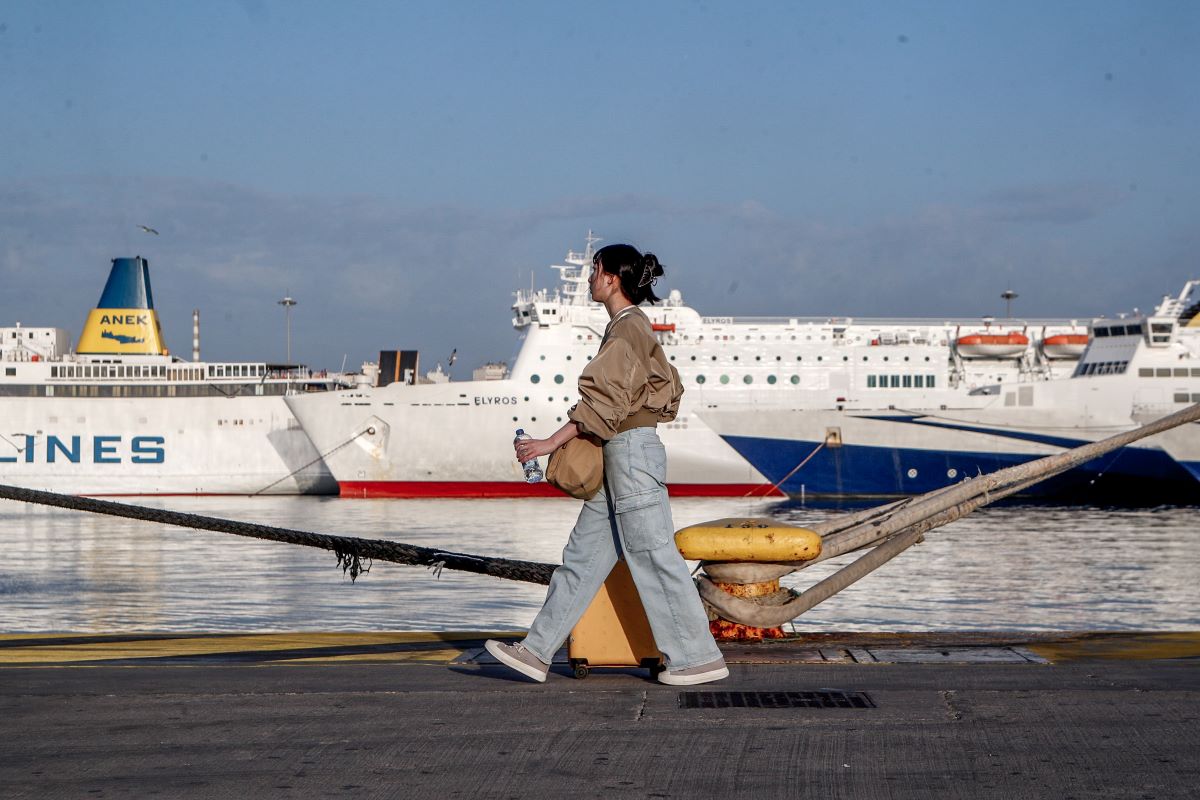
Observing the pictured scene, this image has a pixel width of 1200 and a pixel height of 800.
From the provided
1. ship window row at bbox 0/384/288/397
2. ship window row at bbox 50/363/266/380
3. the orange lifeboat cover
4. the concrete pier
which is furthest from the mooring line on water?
ship window row at bbox 50/363/266/380

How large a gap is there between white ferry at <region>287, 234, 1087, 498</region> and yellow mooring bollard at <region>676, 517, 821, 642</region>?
90.9 ft

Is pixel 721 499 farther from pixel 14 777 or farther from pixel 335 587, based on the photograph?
pixel 14 777

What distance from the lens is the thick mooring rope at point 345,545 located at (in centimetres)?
496

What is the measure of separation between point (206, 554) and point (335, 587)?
507cm

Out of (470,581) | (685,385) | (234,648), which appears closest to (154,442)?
(685,385)

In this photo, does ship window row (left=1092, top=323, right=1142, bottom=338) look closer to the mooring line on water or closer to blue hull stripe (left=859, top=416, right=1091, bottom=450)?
blue hull stripe (left=859, top=416, right=1091, bottom=450)

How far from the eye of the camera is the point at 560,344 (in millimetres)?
36219

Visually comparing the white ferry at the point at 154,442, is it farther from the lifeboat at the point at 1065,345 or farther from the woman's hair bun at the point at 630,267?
the woman's hair bun at the point at 630,267

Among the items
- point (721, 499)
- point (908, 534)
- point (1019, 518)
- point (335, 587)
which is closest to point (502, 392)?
point (721, 499)

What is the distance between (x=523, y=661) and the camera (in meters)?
3.86

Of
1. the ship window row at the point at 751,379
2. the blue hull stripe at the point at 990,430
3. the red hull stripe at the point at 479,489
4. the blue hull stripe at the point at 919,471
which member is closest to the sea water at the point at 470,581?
the blue hull stripe at the point at 919,471

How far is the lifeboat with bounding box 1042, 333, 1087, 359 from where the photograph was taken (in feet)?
125

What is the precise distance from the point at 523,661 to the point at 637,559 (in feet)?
1.40

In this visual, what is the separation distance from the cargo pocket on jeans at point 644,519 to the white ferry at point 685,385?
28802 millimetres
